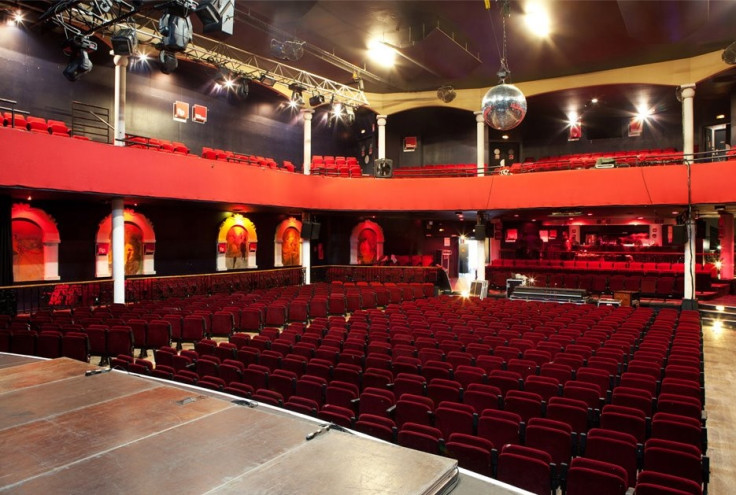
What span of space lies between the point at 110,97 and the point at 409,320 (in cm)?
1240

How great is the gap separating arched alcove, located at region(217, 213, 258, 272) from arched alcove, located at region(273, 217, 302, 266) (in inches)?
44.0

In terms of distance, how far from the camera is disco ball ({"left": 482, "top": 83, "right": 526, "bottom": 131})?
29.4 ft

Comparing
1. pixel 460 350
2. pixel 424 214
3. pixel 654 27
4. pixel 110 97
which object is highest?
pixel 654 27

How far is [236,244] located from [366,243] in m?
6.76

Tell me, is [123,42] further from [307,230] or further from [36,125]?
[307,230]

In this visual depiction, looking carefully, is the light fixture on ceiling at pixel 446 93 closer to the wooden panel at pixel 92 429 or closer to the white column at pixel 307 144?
the white column at pixel 307 144

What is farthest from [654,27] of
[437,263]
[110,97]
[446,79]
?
[110,97]

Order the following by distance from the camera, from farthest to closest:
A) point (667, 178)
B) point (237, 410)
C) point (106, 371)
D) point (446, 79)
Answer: point (446, 79) → point (667, 178) → point (106, 371) → point (237, 410)

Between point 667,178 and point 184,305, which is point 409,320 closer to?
point 184,305

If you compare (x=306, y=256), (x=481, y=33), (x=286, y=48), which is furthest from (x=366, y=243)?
(x=481, y=33)

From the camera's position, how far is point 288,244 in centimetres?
1994

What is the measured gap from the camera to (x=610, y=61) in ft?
52.4

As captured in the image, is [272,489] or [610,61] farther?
[610,61]

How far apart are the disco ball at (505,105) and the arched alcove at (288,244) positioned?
1215 cm
